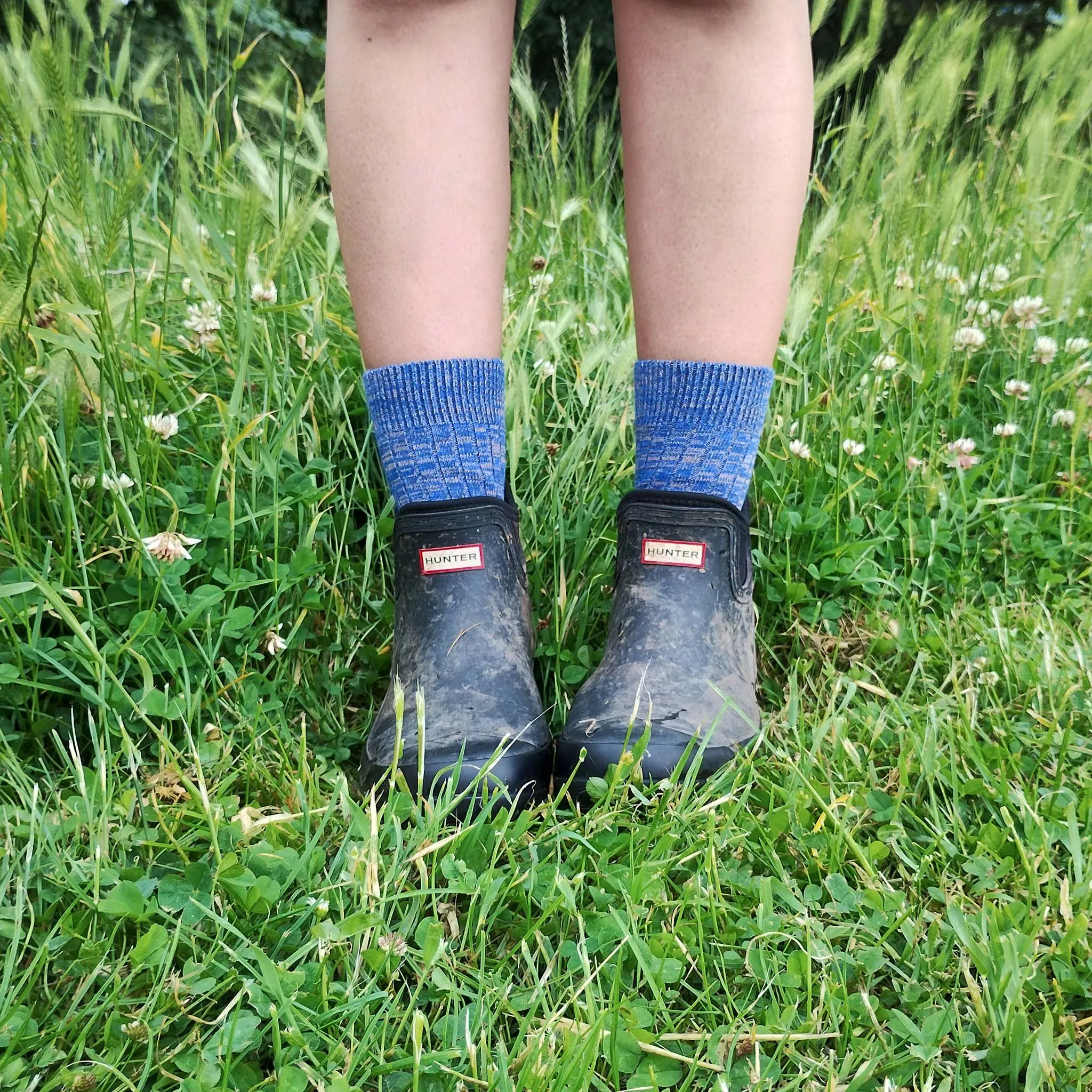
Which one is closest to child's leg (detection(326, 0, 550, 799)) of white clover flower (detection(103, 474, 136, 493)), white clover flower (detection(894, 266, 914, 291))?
white clover flower (detection(103, 474, 136, 493))

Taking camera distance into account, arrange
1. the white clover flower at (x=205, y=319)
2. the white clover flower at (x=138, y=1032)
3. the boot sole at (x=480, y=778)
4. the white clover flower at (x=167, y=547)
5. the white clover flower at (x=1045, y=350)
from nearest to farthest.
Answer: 1. the white clover flower at (x=138, y=1032)
2. the boot sole at (x=480, y=778)
3. the white clover flower at (x=167, y=547)
4. the white clover flower at (x=205, y=319)
5. the white clover flower at (x=1045, y=350)

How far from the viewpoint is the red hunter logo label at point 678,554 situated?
963 millimetres

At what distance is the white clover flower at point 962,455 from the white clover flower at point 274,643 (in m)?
0.89

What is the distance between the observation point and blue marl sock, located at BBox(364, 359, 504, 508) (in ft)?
3.12

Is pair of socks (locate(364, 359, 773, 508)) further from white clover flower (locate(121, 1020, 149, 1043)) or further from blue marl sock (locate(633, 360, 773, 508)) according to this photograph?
white clover flower (locate(121, 1020, 149, 1043))

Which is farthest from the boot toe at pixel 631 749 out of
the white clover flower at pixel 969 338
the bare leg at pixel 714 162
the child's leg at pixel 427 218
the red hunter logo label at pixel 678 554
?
the white clover flower at pixel 969 338

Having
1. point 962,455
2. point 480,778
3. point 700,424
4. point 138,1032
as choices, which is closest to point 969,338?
point 962,455

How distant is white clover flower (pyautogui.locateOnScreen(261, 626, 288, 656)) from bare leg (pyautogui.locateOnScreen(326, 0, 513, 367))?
30 cm

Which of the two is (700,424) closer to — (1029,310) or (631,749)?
(631,749)

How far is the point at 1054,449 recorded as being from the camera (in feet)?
4.47

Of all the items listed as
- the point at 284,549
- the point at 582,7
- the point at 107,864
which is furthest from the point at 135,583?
the point at 582,7

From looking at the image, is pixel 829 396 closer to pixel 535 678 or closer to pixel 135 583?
pixel 535 678

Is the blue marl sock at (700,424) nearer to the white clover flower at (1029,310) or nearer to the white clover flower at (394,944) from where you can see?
the white clover flower at (394,944)

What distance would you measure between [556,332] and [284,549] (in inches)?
19.7
